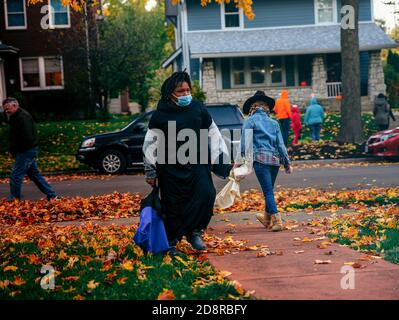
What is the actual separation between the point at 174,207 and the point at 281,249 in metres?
1.25

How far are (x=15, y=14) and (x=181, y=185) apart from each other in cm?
2984

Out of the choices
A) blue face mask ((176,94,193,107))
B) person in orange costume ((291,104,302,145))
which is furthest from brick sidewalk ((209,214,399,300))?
person in orange costume ((291,104,302,145))

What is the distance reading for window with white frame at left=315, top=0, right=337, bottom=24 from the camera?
35406 mm

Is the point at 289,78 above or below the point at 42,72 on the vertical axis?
below

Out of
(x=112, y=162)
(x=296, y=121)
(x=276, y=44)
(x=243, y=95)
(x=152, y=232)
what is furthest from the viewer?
(x=276, y=44)

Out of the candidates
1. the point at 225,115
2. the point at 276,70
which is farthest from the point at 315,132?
the point at 276,70

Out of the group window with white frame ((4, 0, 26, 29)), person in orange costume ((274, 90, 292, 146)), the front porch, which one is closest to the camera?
person in orange costume ((274, 90, 292, 146))

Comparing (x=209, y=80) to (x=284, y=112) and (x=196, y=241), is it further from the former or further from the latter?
(x=196, y=241)

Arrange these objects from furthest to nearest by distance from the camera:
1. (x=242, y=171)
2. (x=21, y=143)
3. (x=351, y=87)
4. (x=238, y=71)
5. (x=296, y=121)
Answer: (x=238, y=71) < (x=296, y=121) < (x=351, y=87) < (x=21, y=143) < (x=242, y=171)

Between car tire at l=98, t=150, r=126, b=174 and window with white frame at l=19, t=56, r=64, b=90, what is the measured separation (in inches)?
671

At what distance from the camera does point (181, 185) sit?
23.1ft

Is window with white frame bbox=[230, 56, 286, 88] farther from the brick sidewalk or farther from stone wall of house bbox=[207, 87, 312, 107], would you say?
the brick sidewalk

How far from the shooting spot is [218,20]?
35.2 meters
